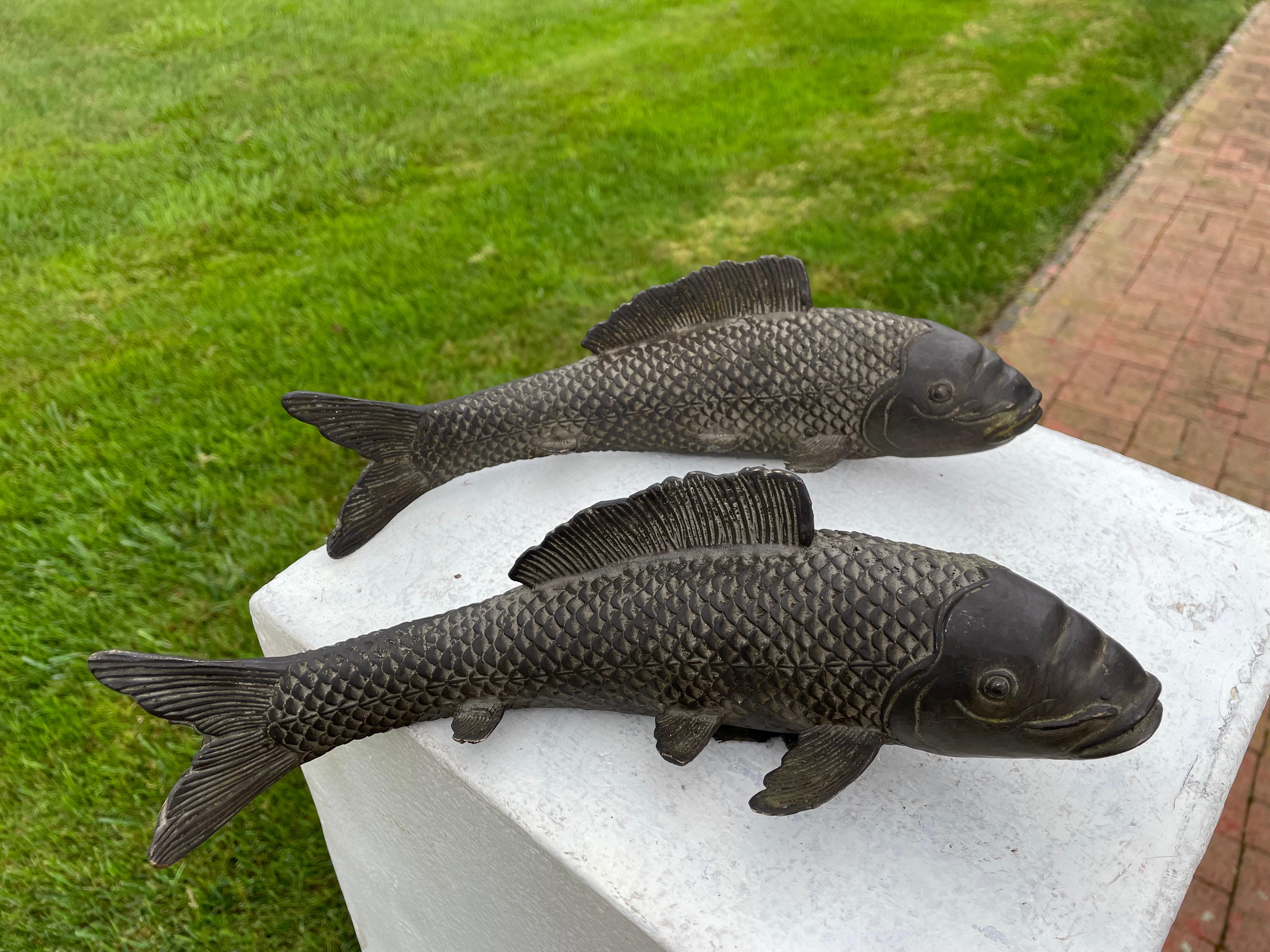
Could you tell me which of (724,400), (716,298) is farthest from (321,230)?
(724,400)

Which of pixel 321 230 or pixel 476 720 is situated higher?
pixel 321 230

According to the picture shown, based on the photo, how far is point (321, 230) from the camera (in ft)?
14.0

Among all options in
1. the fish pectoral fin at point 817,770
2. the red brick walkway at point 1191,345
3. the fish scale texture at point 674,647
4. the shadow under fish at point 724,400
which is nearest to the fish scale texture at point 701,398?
the shadow under fish at point 724,400

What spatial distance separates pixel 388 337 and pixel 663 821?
2766mm

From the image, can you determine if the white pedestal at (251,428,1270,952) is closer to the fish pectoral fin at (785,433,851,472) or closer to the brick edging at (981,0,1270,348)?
the fish pectoral fin at (785,433,851,472)

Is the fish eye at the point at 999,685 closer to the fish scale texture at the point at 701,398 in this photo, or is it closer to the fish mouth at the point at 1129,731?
the fish mouth at the point at 1129,731

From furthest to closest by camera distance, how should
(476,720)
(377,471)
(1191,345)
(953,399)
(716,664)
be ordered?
(1191,345) → (377,471) → (953,399) → (476,720) → (716,664)

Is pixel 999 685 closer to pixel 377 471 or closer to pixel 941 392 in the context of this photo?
pixel 941 392

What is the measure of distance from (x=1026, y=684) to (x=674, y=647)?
52 cm

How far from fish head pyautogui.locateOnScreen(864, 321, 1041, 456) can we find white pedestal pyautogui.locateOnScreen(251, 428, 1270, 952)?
0.17 m

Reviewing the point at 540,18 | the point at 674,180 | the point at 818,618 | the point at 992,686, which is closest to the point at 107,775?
the point at 818,618

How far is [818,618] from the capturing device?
1249mm

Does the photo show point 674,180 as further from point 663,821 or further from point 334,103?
point 663,821

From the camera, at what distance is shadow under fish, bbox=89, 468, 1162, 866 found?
1189 millimetres
